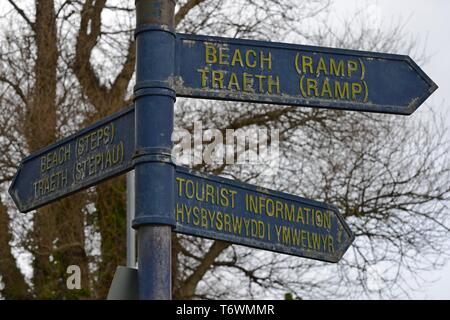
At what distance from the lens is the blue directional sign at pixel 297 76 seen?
5.03 meters

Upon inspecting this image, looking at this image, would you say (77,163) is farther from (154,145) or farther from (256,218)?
(256,218)

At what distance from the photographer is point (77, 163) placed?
5.19 metres

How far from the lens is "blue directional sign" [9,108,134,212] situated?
4.99 meters

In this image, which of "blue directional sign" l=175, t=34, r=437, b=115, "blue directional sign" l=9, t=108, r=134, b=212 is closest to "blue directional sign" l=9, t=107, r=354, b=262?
"blue directional sign" l=9, t=108, r=134, b=212

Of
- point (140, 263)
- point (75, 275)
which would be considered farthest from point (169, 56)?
point (75, 275)

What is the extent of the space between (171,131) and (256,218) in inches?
23.7

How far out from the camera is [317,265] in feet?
51.2

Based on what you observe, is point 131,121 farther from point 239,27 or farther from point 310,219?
point 239,27

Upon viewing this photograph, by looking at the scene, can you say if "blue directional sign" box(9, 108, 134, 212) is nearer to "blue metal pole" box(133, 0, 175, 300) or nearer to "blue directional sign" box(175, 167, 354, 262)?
"blue metal pole" box(133, 0, 175, 300)

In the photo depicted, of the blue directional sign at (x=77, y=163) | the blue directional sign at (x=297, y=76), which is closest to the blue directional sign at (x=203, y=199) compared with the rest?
the blue directional sign at (x=77, y=163)

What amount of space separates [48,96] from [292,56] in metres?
9.98

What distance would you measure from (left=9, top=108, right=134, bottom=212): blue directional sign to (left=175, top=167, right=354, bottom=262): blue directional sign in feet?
1.01

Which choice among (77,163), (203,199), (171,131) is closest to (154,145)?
(171,131)

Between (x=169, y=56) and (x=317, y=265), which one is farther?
(x=317, y=265)
